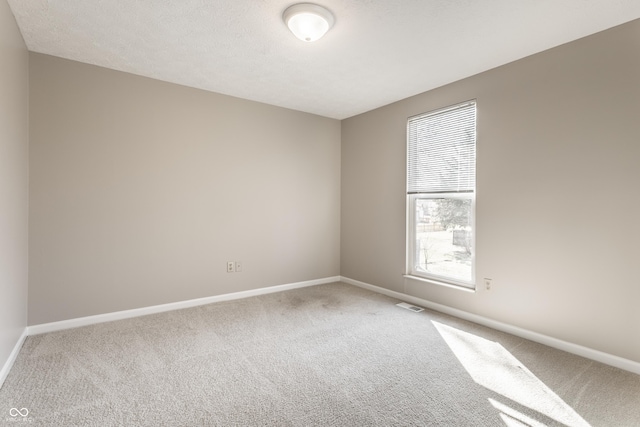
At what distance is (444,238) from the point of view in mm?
3541

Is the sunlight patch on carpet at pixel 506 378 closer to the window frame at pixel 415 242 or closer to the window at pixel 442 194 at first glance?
the window frame at pixel 415 242

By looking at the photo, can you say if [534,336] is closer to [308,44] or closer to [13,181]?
[308,44]

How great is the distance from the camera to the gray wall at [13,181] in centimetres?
205

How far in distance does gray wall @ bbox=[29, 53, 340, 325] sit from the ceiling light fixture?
1.80m

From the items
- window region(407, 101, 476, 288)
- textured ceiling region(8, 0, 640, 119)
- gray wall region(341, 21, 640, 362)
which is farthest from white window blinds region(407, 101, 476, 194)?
textured ceiling region(8, 0, 640, 119)

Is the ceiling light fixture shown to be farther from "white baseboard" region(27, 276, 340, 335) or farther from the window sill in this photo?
"white baseboard" region(27, 276, 340, 335)

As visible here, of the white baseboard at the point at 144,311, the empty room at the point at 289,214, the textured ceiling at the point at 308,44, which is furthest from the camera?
the white baseboard at the point at 144,311

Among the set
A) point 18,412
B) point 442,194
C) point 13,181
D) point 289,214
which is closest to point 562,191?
point 442,194

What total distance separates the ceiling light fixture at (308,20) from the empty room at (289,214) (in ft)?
0.05

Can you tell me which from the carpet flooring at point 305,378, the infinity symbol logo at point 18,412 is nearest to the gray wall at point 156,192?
the carpet flooring at point 305,378

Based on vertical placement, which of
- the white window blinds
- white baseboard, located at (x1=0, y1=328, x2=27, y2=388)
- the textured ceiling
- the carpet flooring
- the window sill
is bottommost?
the carpet flooring

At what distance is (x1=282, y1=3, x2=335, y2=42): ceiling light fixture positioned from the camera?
212 cm

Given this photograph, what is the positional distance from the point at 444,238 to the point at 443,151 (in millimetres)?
964

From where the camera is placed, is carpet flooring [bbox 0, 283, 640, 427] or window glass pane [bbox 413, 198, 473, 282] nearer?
carpet flooring [bbox 0, 283, 640, 427]
